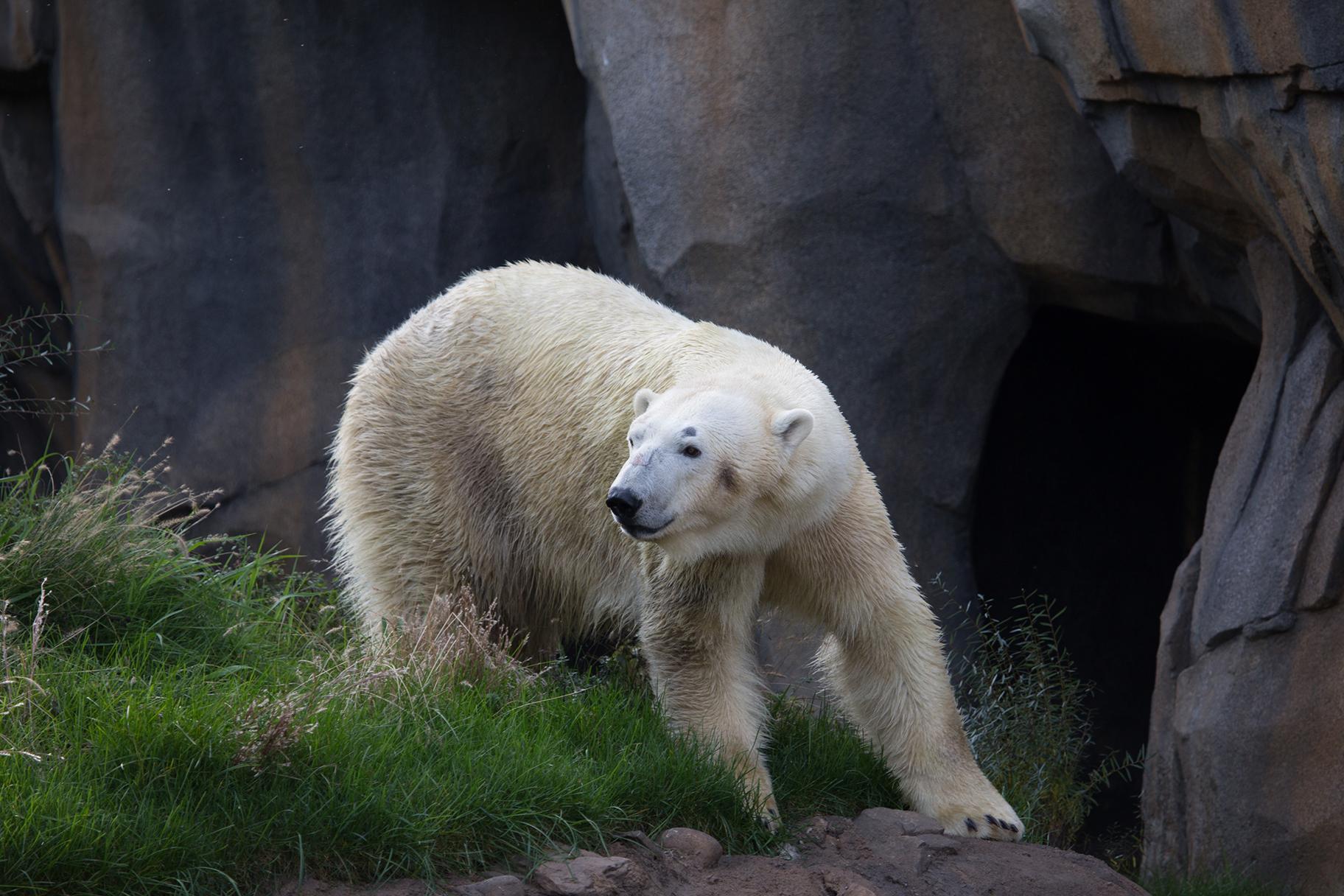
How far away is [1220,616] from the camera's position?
5223 mm

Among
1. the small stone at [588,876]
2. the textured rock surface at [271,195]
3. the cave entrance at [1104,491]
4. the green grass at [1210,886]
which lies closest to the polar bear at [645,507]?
the small stone at [588,876]

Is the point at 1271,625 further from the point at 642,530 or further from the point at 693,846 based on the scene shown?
the point at 642,530

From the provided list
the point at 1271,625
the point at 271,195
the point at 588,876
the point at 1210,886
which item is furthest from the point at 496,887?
the point at 271,195

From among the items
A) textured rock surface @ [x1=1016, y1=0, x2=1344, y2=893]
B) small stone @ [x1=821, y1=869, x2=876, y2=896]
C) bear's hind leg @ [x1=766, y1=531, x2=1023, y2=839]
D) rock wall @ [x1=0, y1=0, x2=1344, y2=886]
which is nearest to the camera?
small stone @ [x1=821, y1=869, x2=876, y2=896]

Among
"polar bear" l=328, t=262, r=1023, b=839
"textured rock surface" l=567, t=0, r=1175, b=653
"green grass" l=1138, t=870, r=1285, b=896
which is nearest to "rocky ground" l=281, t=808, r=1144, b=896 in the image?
"polar bear" l=328, t=262, r=1023, b=839

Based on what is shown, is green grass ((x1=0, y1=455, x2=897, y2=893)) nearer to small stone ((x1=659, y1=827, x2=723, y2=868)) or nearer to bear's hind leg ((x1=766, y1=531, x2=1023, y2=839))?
small stone ((x1=659, y1=827, x2=723, y2=868))

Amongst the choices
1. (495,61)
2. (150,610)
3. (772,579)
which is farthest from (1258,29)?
(495,61)

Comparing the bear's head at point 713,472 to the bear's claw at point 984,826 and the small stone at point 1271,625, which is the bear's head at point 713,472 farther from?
the small stone at point 1271,625

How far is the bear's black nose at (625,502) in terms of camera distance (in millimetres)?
3756

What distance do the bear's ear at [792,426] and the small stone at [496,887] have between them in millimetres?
1345

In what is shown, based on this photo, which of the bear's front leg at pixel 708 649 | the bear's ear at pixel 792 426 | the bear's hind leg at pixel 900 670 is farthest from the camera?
the bear's hind leg at pixel 900 670

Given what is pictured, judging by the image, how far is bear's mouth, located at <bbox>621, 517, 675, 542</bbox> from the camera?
3.80 metres

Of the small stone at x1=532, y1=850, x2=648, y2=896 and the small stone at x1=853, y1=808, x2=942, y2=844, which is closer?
the small stone at x1=532, y1=850, x2=648, y2=896

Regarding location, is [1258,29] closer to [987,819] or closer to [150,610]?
[987,819]
